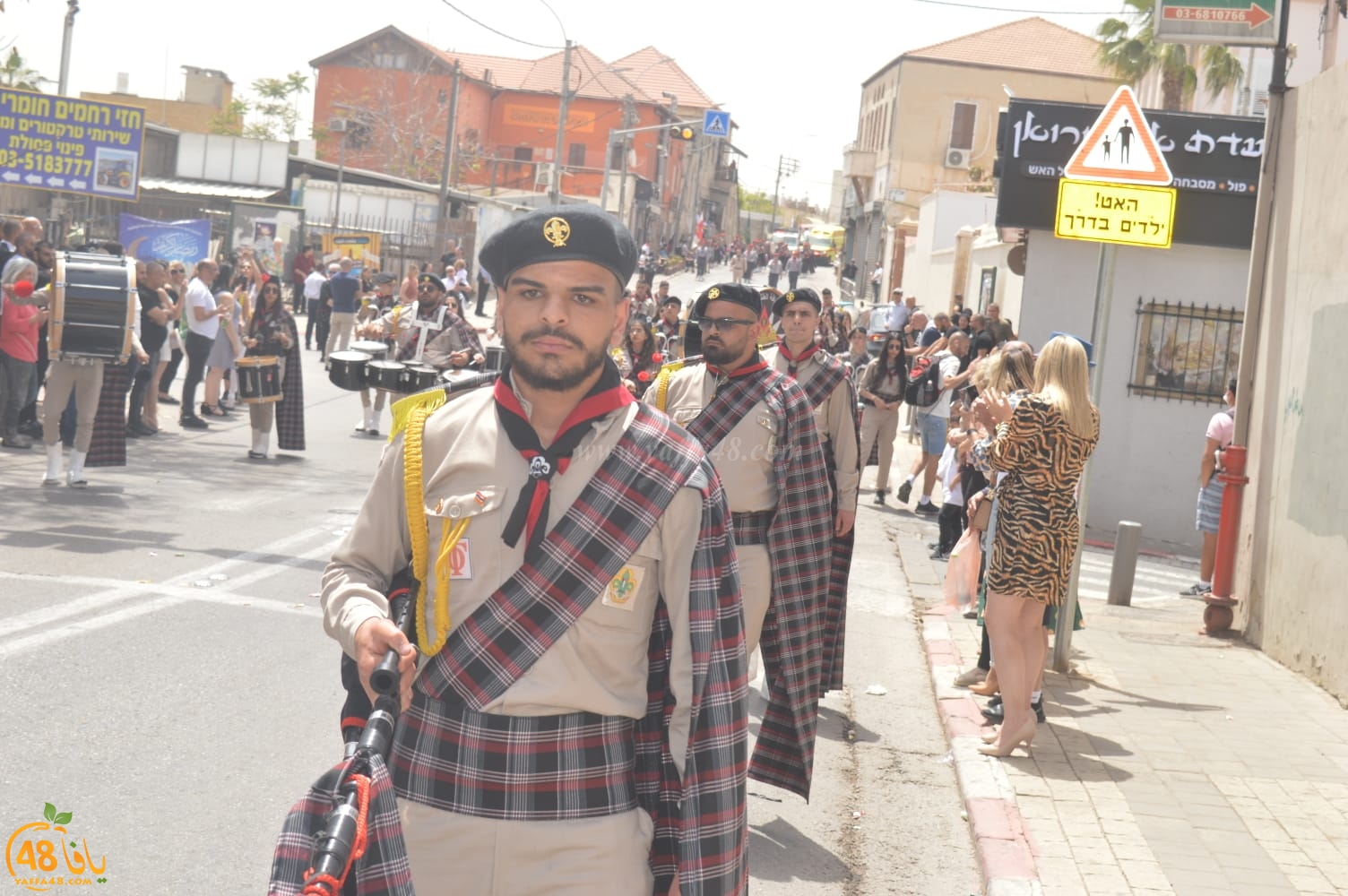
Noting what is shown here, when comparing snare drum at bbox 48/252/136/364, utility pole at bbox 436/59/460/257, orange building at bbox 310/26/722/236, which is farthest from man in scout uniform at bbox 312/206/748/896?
orange building at bbox 310/26/722/236

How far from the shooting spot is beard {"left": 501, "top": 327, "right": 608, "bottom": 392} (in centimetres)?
283

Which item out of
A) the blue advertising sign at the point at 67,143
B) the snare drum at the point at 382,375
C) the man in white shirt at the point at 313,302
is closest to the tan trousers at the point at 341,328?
the man in white shirt at the point at 313,302

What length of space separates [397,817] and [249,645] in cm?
580

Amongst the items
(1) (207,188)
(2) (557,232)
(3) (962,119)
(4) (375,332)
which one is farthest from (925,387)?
(3) (962,119)

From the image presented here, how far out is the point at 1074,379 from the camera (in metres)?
6.93

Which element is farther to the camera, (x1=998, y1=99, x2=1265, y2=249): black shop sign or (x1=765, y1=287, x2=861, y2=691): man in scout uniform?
(x1=998, y1=99, x2=1265, y2=249): black shop sign

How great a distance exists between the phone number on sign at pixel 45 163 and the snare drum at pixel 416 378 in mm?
20804

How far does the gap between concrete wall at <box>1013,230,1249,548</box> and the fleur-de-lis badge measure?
15684mm

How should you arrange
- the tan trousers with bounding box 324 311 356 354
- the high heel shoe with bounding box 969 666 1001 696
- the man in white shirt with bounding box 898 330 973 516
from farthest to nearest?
1. the tan trousers with bounding box 324 311 356 354
2. the man in white shirt with bounding box 898 330 973 516
3. the high heel shoe with bounding box 969 666 1001 696

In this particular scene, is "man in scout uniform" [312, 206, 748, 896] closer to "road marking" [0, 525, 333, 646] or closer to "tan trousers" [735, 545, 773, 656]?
"tan trousers" [735, 545, 773, 656]

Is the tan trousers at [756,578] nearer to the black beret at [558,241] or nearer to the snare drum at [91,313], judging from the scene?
the black beret at [558,241]

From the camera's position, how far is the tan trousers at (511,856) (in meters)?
2.70

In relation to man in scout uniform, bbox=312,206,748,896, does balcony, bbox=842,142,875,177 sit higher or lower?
higher

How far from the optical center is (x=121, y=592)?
8922 mm
